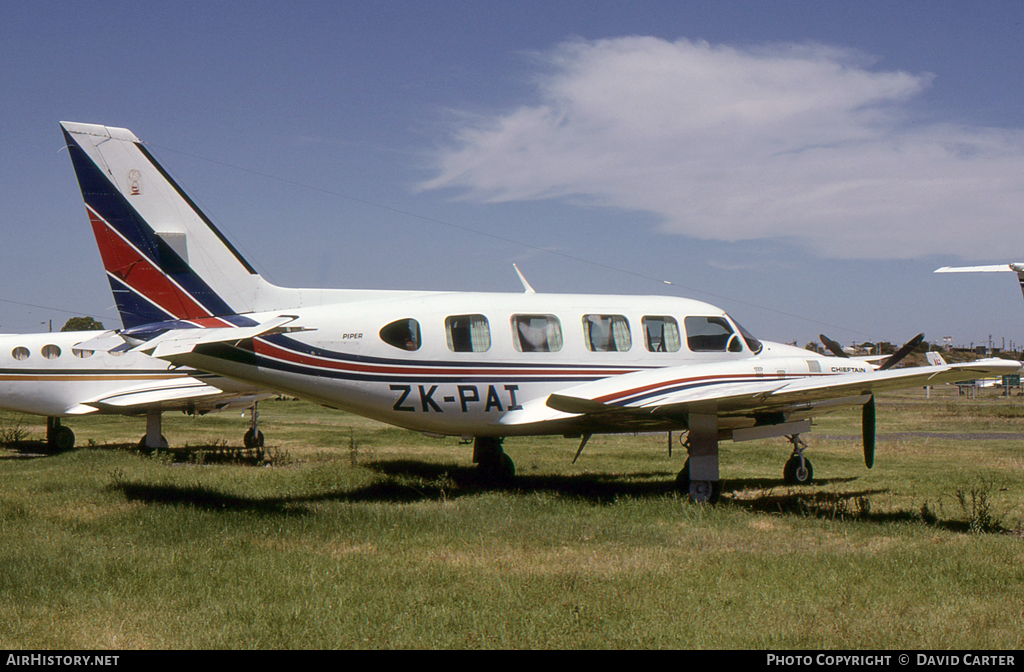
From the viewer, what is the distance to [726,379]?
42.3 feet

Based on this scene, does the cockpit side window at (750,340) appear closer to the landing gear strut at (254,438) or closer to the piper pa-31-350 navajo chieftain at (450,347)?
the piper pa-31-350 navajo chieftain at (450,347)

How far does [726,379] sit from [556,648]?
776 centimetres

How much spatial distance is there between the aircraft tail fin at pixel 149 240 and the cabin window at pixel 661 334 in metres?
6.85

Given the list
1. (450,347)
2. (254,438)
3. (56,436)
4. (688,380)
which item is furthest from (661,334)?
(56,436)

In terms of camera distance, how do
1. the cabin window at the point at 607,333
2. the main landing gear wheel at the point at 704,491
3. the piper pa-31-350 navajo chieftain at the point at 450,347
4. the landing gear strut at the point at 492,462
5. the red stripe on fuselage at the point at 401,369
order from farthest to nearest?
the landing gear strut at the point at 492,462, the cabin window at the point at 607,333, the main landing gear wheel at the point at 704,491, the piper pa-31-350 navajo chieftain at the point at 450,347, the red stripe on fuselage at the point at 401,369

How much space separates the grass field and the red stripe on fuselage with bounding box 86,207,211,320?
301cm

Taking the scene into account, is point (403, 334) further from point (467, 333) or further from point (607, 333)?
point (607, 333)

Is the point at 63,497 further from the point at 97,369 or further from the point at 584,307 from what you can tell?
the point at 97,369

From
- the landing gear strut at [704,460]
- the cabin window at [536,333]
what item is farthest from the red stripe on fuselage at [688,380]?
the cabin window at [536,333]

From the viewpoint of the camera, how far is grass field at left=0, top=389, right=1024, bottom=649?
6348 mm

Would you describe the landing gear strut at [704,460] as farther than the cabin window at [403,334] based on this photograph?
Yes

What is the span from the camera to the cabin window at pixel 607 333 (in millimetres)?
13508

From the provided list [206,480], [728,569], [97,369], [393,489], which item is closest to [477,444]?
[393,489]

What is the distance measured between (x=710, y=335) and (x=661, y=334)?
1034 millimetres
